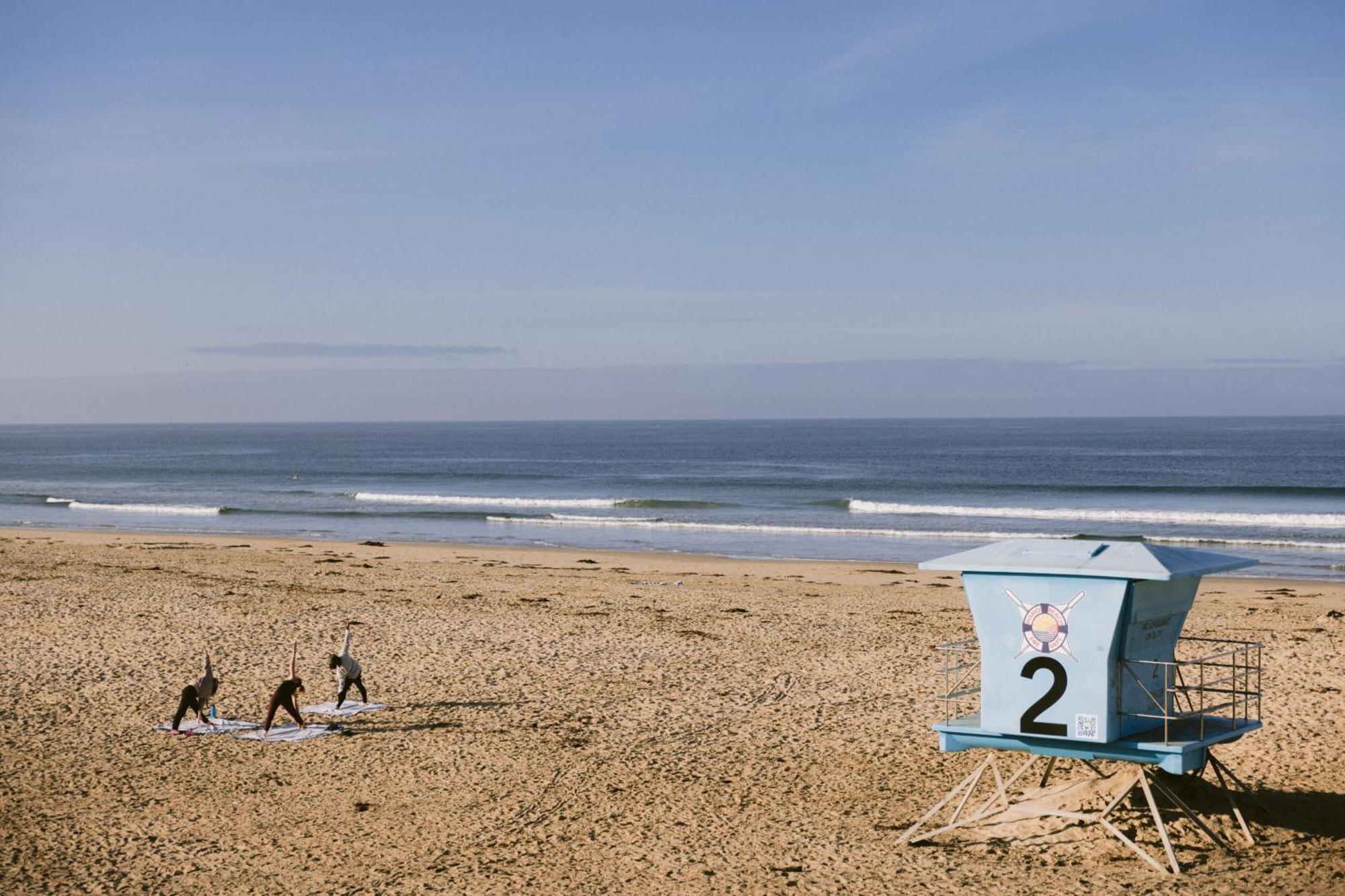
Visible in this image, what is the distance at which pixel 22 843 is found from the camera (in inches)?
406

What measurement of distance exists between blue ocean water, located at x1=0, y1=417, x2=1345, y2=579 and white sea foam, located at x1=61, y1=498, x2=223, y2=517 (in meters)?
0.14

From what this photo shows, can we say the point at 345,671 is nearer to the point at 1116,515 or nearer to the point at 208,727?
the point at 208,727

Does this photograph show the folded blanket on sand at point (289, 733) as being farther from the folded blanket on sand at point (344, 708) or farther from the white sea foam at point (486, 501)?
the white sea foam at point (486, 501)

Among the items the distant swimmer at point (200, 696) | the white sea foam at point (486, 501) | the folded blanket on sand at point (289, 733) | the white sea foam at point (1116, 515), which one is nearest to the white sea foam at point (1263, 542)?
the white sea foam at point (1116, 515)

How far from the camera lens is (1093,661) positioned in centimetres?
920

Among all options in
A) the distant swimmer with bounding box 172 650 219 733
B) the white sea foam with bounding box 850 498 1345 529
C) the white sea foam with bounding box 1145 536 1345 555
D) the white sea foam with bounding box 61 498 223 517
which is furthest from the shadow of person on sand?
the white sea foam with bounding box 61 498 223 517

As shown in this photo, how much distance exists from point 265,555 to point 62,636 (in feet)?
46.0

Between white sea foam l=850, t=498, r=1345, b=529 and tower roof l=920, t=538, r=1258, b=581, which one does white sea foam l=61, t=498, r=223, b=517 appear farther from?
tower roof l=920, t=538, r=1258, b=581

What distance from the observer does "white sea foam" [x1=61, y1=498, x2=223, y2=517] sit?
53.1 metres

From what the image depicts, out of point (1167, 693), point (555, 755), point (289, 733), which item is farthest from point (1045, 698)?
point (289, 733)

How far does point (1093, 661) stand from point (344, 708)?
30.5 ft

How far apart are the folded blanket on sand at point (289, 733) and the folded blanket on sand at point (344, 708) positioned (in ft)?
1.98

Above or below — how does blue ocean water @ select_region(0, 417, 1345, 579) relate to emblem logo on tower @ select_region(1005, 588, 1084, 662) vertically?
below

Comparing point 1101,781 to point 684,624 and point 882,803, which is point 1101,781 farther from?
point 684,624
